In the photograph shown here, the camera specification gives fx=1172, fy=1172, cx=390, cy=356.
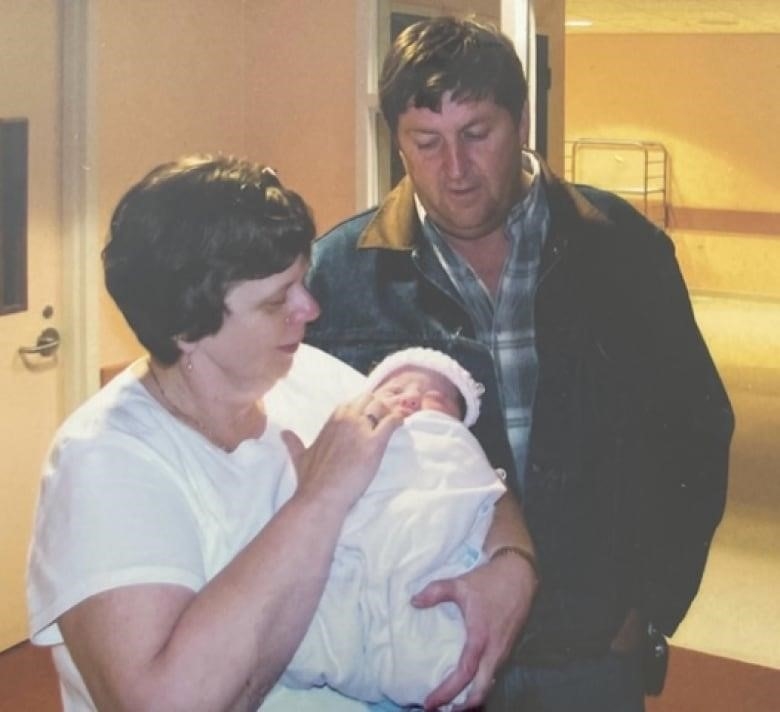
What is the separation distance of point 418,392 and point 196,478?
199 millimetres

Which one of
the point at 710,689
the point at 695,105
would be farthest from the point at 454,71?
the point at 710,689

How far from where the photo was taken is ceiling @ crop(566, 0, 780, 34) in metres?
1.12

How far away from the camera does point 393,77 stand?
0.95 m

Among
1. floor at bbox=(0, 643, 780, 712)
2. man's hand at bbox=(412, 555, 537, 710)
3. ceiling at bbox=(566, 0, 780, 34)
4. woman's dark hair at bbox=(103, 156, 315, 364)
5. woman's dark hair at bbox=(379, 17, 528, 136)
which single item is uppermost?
ceiling at bbox=(566, 0, 780, 34)

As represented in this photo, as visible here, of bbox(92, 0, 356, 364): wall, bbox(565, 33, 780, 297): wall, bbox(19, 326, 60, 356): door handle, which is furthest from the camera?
bbox(19, 326, 60, 356): door handle

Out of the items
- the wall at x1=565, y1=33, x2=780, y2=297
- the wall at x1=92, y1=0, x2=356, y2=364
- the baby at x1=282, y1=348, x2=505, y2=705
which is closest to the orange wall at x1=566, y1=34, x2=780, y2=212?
the wall at x1=565, y1=33, x2=780, y2=297

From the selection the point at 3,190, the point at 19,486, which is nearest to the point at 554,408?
the point at 3,190

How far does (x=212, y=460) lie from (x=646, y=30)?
2.17 ft

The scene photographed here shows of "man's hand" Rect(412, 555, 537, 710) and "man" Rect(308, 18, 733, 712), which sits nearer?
"man's hand" Rect(412, 555, 537, 710)

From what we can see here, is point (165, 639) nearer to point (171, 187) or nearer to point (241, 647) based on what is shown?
point (241, 647)

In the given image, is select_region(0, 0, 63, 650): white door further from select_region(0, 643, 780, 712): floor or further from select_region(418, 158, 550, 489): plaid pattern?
select_region(418, 158, 550, 489): plaid pattern

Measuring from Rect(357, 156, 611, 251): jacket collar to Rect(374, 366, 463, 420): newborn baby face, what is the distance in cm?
14

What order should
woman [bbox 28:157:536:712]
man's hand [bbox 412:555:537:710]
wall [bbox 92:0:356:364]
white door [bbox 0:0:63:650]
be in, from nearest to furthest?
woman [bbox 28:157:536:712] → man's hand [bbox 412:555:537:710] → wall [bbox 92:0:356:364] → white door [bbox 0:0:63:650]

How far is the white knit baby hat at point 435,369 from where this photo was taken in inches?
36.6
